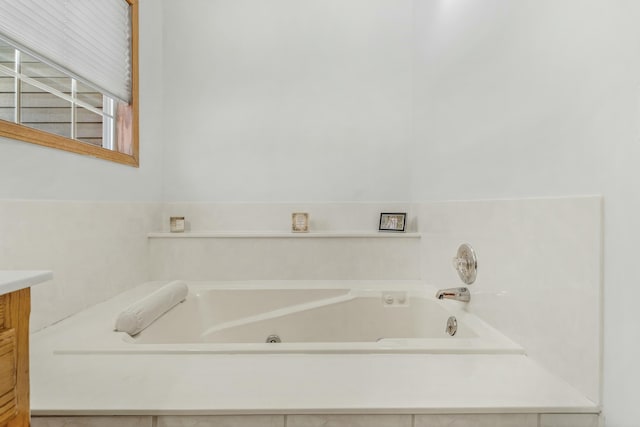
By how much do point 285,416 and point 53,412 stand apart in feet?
1.59

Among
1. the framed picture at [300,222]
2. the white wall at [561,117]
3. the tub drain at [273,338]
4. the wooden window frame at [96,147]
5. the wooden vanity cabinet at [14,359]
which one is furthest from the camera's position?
the framed picture at [300,222]

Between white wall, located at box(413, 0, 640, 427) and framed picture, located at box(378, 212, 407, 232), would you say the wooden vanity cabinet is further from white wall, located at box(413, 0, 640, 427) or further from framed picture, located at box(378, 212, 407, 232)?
framed picture, located at box(378, 212, 407, 232)

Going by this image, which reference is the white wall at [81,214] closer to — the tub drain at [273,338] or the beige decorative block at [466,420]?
the tub drain at [273,338]

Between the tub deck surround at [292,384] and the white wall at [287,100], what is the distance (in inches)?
53.8

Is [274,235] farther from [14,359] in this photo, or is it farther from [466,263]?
[14,359]

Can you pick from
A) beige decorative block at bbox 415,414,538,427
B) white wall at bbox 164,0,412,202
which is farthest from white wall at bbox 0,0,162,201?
beige decorative block at bbox 415,414,538,427

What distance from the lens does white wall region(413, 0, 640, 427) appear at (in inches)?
26.3

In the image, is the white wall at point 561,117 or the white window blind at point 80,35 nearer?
the white wall at point 561,117

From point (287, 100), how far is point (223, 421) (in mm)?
1918

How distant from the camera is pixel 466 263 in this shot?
132cm

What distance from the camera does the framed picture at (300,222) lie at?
2.07 metres

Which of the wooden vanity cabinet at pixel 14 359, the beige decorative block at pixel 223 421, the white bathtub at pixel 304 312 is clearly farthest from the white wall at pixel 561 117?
the wooden vanity cabinet at pixel 14 359

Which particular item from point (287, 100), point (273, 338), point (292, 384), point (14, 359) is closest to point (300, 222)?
point (273, 338)

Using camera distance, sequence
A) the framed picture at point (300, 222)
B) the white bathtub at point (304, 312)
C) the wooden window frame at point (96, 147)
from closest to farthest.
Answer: the wooden window frame at point (96, 147) < the white bathtub at point (304, 312) < the framed picture at point (300, 222)
